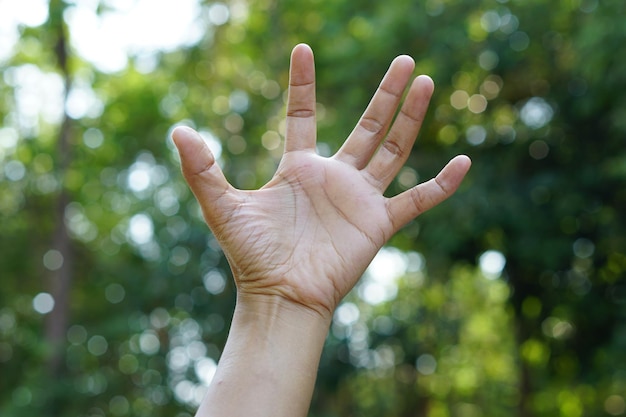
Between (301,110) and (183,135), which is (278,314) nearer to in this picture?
(183,135)

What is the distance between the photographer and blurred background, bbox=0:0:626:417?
8.38 m

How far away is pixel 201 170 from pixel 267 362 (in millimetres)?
477

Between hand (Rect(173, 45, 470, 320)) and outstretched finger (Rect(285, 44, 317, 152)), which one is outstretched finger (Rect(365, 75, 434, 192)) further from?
outstretched finger (Rect(285, 44, 317, 152))

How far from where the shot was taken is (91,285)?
14336mm

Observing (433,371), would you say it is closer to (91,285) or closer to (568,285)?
(568,285)

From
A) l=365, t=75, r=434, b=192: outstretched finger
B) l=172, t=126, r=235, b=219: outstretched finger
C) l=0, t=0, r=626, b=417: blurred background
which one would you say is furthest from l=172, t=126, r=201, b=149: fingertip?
l=0, t=0, r=626, b=417: blurred background

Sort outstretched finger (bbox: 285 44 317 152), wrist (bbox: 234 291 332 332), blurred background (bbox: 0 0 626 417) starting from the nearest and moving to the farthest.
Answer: wrist (bbox: 234 291 332 332), outstretched finger (bbox: 285 44 317 152), blurred background (bbox: 0 0 626 417)

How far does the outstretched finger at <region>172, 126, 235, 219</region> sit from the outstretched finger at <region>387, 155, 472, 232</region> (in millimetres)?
462

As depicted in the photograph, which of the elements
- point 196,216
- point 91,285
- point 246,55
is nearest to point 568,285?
Answer: point 196,216

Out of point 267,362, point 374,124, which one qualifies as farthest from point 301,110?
point 267,362

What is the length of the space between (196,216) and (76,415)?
Answer: 3269mm

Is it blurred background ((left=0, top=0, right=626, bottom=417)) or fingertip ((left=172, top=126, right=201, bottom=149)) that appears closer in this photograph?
fingertip ((left=172, top=126, right=201, bottom=149))

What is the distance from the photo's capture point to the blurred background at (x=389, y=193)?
8.38m

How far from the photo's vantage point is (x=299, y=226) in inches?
85.2
